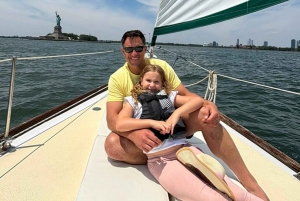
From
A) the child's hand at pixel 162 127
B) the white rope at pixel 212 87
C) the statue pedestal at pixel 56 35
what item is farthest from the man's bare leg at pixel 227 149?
the statue pedestal at pixel 56 35

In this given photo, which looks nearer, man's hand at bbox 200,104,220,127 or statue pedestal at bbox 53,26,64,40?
man's hand at bbox 200,104,220,127

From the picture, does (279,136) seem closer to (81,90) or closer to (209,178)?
(209,178)

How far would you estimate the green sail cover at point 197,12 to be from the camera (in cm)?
168

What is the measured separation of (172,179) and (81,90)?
17.9 feet

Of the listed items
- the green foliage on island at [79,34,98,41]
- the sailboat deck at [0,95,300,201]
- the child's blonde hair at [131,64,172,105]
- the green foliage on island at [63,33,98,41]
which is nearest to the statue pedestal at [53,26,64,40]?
the green foliage on island at [63,33,98,41]

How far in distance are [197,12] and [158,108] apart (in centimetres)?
104

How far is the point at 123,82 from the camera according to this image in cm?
168

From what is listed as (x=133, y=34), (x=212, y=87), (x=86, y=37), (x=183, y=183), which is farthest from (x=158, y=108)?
(x=86, y=37)

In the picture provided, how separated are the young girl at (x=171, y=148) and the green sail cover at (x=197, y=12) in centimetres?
71

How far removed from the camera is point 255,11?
1661 mm

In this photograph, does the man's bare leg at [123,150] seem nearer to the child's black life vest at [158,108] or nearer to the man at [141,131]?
the man at [141,131]

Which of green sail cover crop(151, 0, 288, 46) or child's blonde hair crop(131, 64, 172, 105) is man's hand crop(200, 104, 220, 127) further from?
green sail cover crop(151, 0, 288, 46)

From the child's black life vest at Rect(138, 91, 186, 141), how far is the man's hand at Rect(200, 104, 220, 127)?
0.16 meters

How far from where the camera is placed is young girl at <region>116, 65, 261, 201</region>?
1.19 metres
